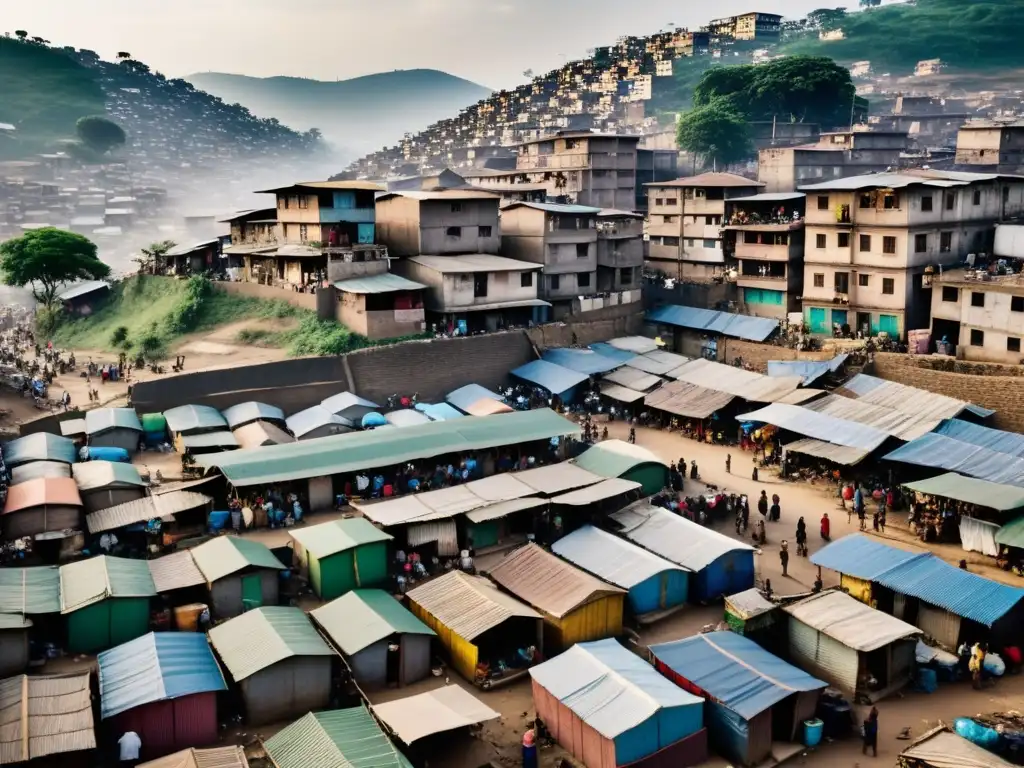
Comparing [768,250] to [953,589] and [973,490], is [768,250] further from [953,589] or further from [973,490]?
[953,589]

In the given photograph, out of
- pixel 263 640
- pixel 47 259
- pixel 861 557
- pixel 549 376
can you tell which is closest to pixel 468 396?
pixel 549 376

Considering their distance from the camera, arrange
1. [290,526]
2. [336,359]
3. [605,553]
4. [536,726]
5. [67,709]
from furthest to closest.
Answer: [336,359] < [290,526] < [605,553] < [536,726] < [67,709]

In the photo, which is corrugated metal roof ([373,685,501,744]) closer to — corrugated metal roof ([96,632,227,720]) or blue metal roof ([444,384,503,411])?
corrugated metal roof ([96,632,227,720])

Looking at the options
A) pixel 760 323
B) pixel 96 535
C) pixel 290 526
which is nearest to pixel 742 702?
pixel 290 526

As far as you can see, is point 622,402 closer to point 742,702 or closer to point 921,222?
point 921,222

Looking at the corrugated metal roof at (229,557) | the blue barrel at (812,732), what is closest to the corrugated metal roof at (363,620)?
the corrugated metal roof at (229,557)

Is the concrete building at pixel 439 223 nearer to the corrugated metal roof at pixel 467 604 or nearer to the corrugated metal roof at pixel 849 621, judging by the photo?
the corrugated metal roof at pixel 467 604
